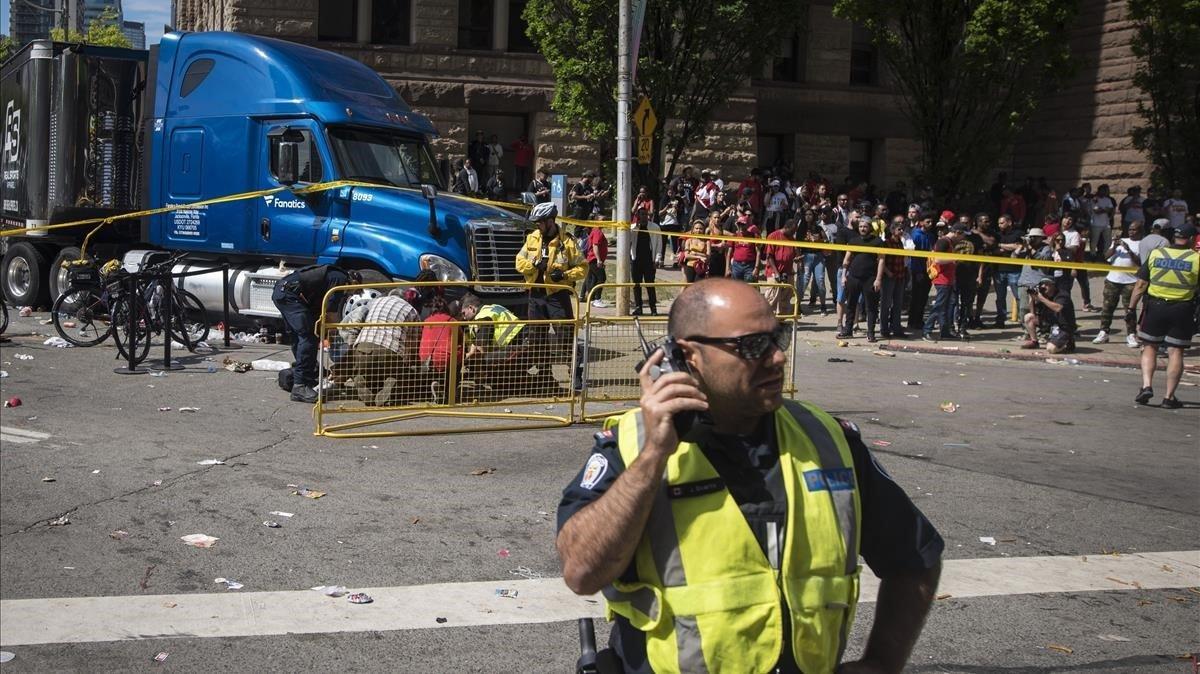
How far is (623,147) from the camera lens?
19.3 meters

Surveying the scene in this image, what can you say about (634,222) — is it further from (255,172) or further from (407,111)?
(255,172)

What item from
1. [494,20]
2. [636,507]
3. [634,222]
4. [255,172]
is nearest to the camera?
[636,507]

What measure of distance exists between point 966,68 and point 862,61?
13784 millimetres

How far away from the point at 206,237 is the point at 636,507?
14.8 m

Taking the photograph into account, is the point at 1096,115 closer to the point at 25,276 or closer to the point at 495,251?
the point at 495,251

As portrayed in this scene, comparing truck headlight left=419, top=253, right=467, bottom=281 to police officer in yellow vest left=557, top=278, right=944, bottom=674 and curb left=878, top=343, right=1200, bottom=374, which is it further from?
police officer in yellow vest left=557, top=278, right=944, bottom=674

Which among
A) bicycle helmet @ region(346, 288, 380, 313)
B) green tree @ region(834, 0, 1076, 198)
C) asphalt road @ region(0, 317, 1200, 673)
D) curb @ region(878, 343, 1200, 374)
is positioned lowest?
asphalt road @ region(0, 317, 1200, 673)

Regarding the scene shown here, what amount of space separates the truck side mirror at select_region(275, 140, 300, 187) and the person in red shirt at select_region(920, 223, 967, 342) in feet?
31.8

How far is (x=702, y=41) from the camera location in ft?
78.6

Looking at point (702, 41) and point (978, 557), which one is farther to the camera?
point (702, 41)

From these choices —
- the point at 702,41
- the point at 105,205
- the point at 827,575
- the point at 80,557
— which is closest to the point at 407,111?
the point at 105,205

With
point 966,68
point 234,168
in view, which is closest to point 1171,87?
point 966,68

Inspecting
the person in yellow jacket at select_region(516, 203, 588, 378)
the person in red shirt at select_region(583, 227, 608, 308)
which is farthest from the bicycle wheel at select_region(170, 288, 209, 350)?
the person in red shirt at select_region(583, 227, 608, 308)

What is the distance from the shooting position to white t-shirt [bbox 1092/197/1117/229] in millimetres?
28125
